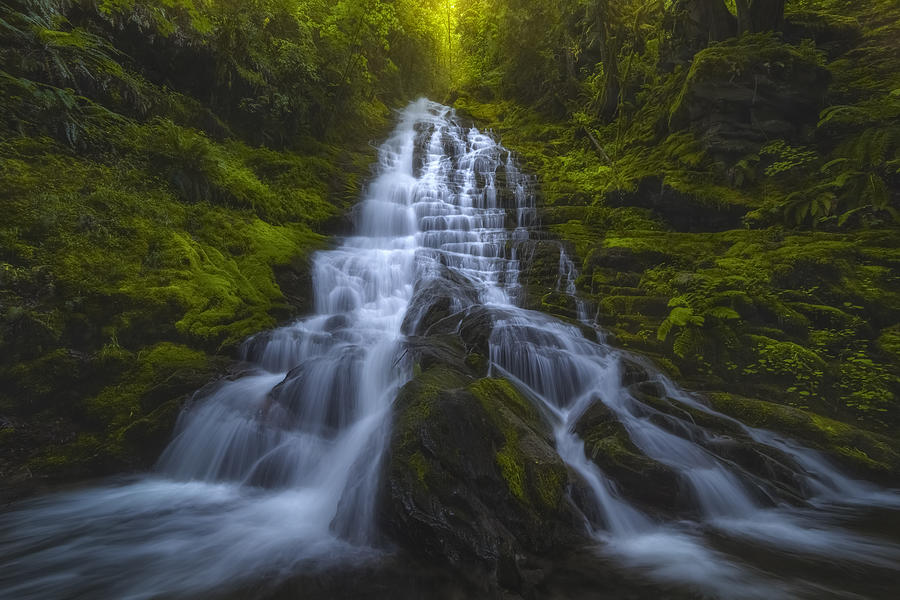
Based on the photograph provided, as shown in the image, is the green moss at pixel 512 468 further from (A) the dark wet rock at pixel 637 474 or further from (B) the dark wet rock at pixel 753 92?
(B) the dark wet rock at pixel 753 92

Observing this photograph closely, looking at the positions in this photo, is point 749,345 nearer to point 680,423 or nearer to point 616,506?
point 680,423

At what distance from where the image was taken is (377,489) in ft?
11.6

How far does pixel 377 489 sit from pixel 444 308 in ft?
16.1

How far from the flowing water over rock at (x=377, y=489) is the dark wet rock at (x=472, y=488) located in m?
0.40

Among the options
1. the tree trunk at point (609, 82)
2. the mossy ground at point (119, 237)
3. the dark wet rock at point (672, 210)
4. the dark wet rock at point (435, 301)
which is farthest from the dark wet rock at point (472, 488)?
the tree trunk at point (609, 82)

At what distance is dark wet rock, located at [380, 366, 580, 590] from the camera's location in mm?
3039

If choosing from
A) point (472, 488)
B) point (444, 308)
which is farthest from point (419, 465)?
point (444, 308)

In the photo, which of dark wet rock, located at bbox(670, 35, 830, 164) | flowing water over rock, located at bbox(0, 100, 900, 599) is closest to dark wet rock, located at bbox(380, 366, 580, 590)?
flowing water over rock, located at bbox(0, 100, 900, 599)

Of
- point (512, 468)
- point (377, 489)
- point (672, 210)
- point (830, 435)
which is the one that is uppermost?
point (672, 210)

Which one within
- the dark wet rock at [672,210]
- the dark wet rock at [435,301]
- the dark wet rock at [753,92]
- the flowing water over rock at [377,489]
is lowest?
the flowing water over rock at [377,489]

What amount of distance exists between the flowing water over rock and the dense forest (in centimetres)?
27

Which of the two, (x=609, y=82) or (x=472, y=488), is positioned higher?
(x=609, y=82)

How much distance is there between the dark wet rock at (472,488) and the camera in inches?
120

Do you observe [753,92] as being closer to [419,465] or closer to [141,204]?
[419,465]
